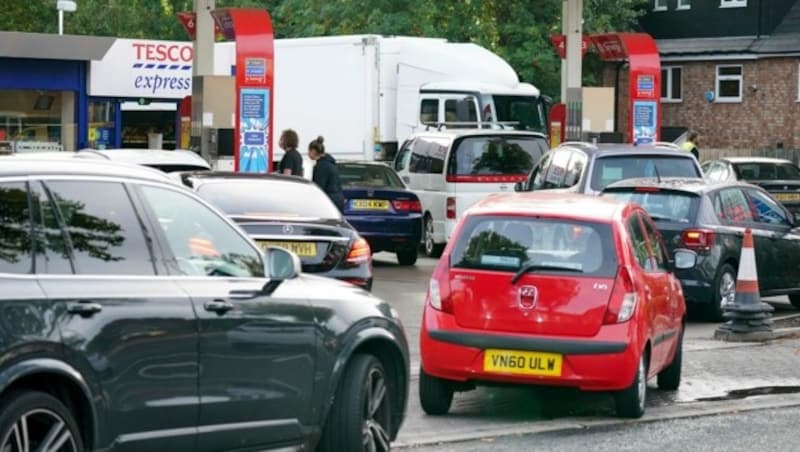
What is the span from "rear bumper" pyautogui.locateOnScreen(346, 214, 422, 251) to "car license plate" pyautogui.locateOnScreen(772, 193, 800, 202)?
7728 millimetres

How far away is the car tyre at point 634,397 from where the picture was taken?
11531mm

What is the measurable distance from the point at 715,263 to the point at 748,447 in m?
7.95

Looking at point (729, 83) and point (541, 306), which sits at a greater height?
point (729, 83)

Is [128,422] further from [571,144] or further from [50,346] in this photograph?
[571,144]

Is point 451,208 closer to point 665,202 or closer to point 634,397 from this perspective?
point 665,202

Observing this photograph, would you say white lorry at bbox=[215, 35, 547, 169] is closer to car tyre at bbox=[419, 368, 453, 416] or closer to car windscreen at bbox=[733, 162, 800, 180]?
car windscreen at bbox=[733, 162, 800, 180]

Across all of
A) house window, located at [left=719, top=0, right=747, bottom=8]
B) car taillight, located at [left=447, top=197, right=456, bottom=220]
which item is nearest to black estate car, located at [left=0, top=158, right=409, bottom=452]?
car taillight, located at [left=447, top=197, right=456, bottom=220]

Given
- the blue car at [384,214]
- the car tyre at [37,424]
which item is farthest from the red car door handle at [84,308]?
the blue car at [384,214]

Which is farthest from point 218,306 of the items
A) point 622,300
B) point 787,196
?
point 787,196

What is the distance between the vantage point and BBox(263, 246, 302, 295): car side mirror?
823 cm

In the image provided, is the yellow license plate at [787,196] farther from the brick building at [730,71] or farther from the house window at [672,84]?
the house window at [672,84]

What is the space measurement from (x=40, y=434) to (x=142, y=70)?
102 feet

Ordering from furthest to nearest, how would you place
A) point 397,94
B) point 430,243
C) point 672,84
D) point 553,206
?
1. point 672,84
2. point 397,94
3. point 430,243
4. point 553,206

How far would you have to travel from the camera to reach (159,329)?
24.0ft
